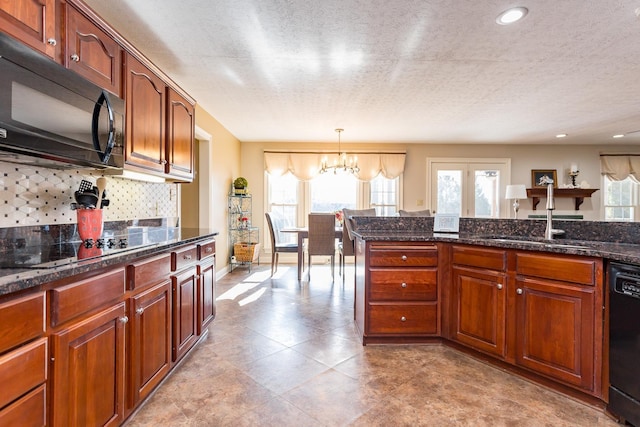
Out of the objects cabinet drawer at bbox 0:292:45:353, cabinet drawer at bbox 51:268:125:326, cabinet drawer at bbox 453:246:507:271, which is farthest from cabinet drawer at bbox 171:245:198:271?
cabinet drawer at bbox 453:246:507:271

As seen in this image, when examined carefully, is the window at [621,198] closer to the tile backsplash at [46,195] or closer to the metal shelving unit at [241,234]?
the metal shelving unit at [241,234]

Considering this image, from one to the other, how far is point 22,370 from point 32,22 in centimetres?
134

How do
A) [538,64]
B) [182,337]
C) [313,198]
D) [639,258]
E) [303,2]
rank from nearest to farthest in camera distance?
[639,258] < [303,2] < [182,337] < [538,64] < [313,198]

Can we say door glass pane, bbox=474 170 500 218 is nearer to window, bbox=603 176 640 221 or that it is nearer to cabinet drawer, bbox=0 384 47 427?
window, bbox=603 176 640 221

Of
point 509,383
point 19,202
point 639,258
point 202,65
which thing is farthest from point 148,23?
point 509,383

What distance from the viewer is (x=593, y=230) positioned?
2.20 meters

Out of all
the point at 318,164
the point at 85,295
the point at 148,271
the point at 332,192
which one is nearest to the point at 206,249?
the point at 148,271

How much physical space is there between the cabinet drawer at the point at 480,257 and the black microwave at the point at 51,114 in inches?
92.0

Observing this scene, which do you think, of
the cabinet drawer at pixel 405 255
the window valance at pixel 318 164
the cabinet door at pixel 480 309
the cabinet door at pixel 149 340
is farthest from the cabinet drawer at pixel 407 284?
the window valance at pixel 318 164

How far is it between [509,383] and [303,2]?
2.69 meters

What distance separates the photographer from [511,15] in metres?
2.04

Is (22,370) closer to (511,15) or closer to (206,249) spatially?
(206,249)

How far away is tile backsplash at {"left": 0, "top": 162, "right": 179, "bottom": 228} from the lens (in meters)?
1.58

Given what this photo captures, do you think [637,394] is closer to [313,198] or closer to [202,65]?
[202,65]
